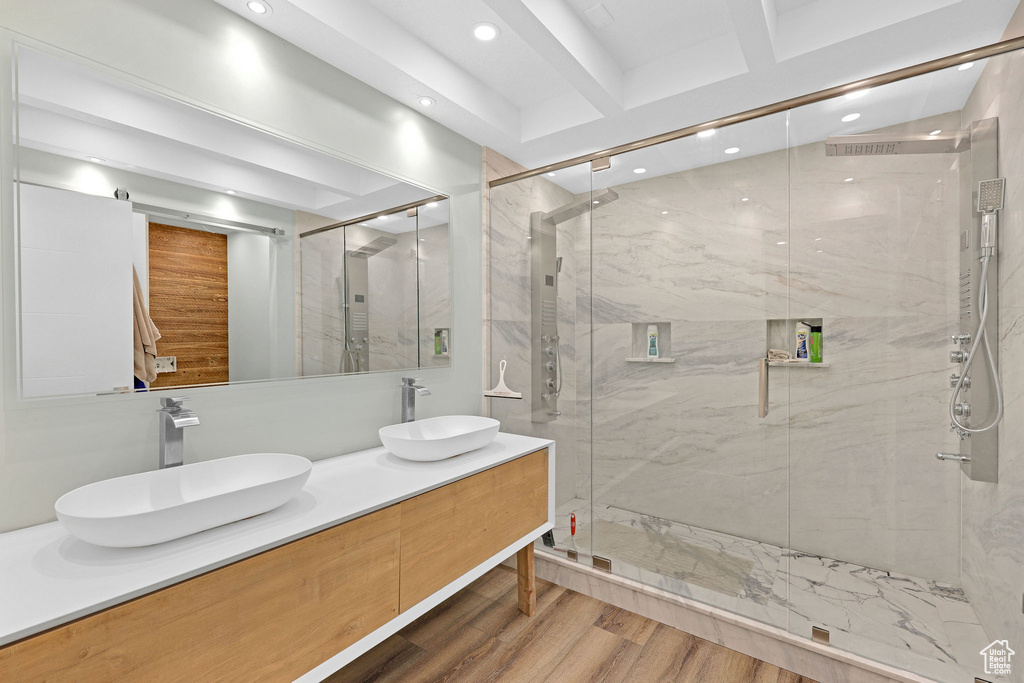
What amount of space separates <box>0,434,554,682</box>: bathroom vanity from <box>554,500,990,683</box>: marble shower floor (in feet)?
2.86

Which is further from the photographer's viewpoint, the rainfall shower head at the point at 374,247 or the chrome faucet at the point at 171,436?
the rainfall shower head at the point at 374,247

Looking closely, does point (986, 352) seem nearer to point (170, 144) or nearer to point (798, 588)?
point (798, 588)

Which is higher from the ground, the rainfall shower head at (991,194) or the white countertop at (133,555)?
the rainfall shower head at (991,194)

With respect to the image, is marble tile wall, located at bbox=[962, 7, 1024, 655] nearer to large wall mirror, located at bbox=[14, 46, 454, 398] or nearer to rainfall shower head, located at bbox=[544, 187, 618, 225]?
rainfall shower head, located at bbox=[544, 187, 618, 225]

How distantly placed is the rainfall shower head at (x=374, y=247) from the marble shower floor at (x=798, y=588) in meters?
1.64

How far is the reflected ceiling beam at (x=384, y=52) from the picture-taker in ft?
5.48

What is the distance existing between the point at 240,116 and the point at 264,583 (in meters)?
1.51

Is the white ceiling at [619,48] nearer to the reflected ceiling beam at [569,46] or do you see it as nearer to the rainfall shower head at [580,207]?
the reflected ceiling beam at [569,46]

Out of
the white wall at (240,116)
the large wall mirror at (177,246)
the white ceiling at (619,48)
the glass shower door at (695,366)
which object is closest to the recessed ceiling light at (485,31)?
the white ceiling at (619,48)

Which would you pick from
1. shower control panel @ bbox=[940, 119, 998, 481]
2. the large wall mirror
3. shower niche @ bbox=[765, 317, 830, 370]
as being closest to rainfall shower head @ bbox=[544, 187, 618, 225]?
the large wall mirror

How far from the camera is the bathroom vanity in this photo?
2.80 feet

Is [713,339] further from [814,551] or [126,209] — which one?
[126,209]

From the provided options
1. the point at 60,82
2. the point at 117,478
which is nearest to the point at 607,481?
the point at 117,478

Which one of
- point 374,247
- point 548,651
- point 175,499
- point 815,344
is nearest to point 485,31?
point 374,247
